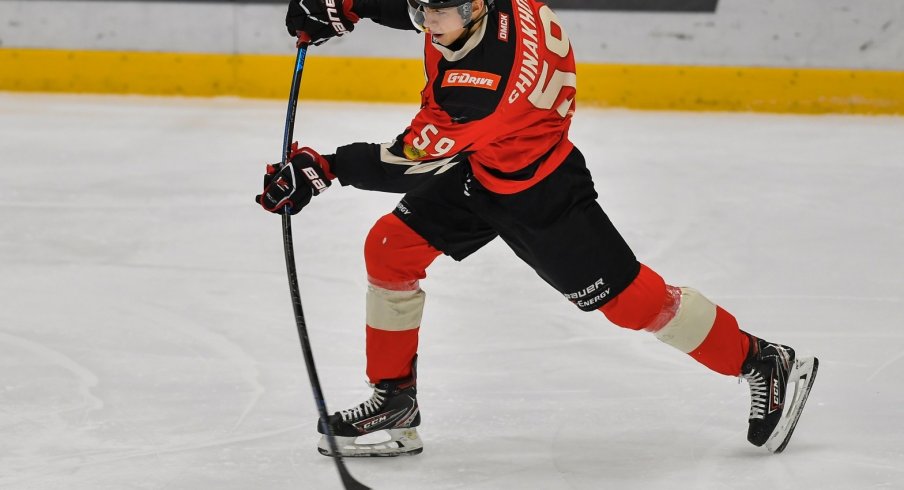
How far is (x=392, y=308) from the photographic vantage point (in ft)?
8.53

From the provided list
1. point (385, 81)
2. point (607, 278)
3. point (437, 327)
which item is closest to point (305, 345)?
point (607, 278)

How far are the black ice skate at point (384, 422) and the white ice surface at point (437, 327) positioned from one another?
0.17 feet

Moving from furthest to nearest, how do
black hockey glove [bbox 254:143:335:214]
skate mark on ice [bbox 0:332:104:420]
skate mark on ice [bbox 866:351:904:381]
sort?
skate mark on ice [bbox 866:351:904:381], skate mark on ice [bbox 0:332:104:420], black hockey glove [bbox 254:143:335:214]

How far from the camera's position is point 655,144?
5637 mm

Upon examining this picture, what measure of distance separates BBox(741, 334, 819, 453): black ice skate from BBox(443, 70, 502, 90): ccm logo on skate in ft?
2.96

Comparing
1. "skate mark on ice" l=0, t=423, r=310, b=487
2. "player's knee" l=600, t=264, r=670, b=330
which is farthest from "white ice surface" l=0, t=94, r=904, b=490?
"player's knee" l=600, t=264, r=670, b=330

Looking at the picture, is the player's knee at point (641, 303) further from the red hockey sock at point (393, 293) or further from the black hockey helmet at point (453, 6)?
the black hockey helmet at point (453, 6)

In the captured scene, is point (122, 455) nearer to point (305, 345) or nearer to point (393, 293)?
point (305, 345)

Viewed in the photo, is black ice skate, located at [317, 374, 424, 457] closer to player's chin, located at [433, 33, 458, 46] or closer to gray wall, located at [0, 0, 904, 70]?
player's chin, located at [433, 33, 458, 46]

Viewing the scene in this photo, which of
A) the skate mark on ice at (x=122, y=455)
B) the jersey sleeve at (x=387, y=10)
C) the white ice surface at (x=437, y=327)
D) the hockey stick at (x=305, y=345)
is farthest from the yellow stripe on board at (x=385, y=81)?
the skate mark on ice at (x=122, y=455)

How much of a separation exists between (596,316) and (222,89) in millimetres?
3740

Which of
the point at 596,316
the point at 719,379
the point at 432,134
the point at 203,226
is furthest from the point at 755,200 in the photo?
the point at 432,134

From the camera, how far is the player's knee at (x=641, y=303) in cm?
249

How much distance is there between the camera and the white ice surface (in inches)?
101
